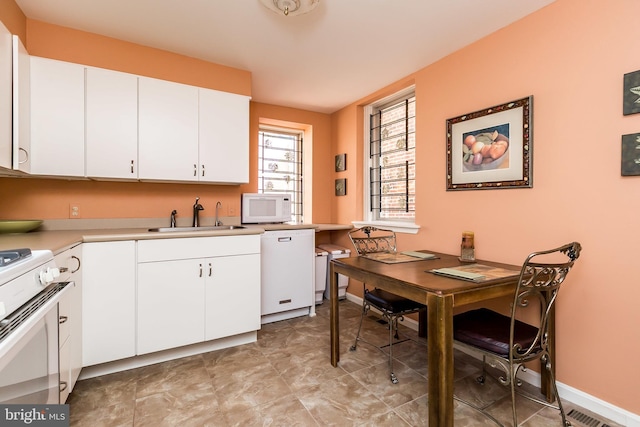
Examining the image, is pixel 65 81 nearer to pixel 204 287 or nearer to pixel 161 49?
pixel 161 49

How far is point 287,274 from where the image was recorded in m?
3.05

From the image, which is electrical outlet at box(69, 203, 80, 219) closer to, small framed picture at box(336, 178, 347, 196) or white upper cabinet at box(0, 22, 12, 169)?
white upper cabinet at box(0, 22, 12, 169)

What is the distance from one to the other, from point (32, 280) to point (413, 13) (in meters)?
2.49

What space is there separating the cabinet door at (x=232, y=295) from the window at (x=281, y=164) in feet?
4.84

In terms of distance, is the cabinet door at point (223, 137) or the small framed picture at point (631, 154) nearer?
the small framed picture at point (631, 154)

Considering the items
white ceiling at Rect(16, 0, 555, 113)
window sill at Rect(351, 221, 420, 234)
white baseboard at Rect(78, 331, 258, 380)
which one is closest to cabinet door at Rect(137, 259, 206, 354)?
white baseboard at Rect(78, 331, 258, 380)

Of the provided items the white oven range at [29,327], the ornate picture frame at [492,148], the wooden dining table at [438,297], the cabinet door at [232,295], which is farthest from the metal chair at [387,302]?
the white oven range at [29,327]

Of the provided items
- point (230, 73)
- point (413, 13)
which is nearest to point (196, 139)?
point (230, 73)

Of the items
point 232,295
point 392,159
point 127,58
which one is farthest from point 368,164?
point 127,58

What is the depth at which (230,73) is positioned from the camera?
Answer: 2.83m

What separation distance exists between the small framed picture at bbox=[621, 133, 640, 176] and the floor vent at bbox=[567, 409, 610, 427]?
1.32 metres

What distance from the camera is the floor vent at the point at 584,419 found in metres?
1.58

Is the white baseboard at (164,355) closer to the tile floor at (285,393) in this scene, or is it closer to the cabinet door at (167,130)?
the tile floor at (285,393)

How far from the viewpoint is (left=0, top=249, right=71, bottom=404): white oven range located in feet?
2.92
